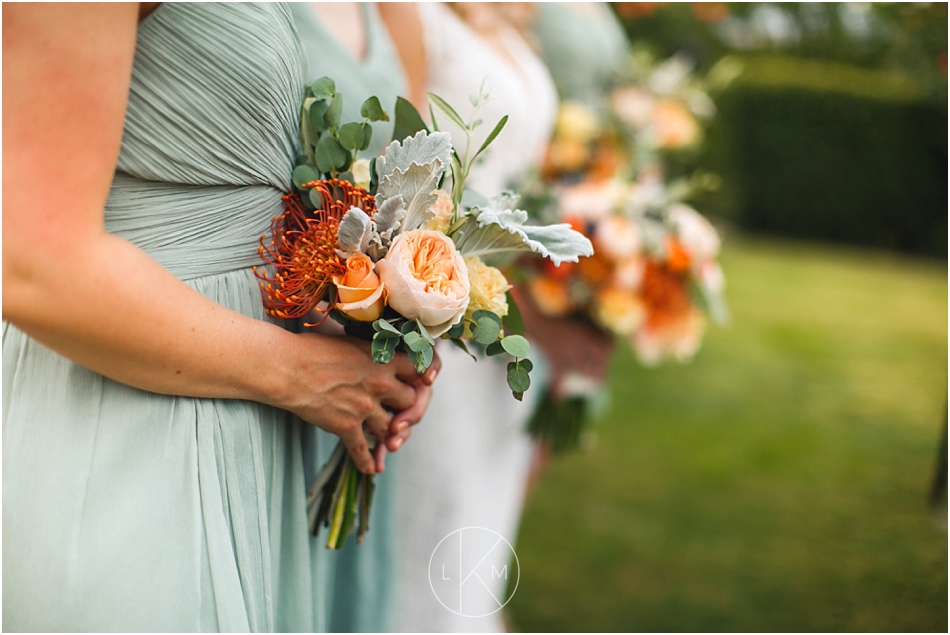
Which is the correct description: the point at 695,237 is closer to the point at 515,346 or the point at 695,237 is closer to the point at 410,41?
the point at 410,41

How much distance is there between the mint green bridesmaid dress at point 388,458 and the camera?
56.2 inches

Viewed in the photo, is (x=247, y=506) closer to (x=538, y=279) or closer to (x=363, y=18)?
(x=363, y=18)

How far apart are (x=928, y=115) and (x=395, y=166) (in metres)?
12.5

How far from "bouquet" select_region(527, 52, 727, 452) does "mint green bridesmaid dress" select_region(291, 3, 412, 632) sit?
0.69m

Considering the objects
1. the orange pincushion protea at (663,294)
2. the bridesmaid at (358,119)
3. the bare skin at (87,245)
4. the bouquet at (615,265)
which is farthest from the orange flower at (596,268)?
the bare skin at (87,245)

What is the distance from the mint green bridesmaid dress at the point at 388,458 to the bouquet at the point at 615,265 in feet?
2.26

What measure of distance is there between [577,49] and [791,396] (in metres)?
3.83

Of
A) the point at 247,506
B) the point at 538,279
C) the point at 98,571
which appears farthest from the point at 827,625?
the point at 98,571

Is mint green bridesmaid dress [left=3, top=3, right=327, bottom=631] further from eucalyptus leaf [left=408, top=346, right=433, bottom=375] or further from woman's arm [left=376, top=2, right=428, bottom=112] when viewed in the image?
woman's arm [left=376, top=2, right=428, bottom=112]

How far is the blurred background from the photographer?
3.43m

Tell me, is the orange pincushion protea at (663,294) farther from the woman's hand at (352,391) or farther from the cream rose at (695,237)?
the woman's hand at (352,391)

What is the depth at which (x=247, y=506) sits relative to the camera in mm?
1300

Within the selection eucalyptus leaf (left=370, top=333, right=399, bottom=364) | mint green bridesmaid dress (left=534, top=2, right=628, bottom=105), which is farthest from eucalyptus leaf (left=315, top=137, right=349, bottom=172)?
mint green bridesmaid dress (left=534, top=2, right=628, bottom=105)

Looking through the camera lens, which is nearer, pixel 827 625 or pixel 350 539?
pixel 350 539
